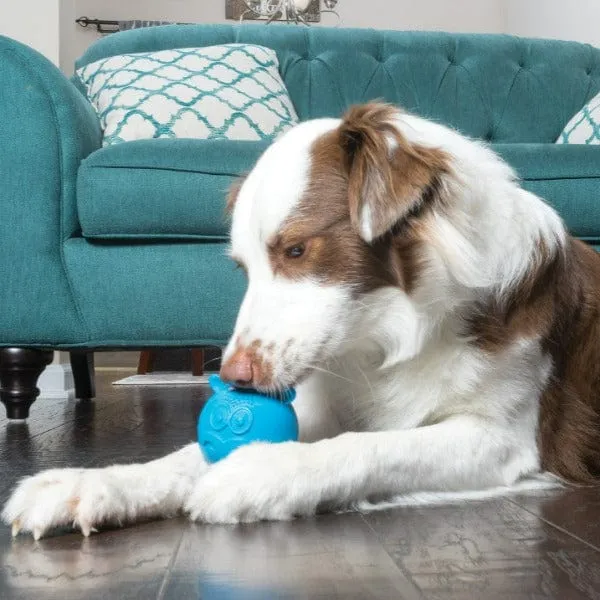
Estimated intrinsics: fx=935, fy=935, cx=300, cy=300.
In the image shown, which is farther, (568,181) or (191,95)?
(191,95)

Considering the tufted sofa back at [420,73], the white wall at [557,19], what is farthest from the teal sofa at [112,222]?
the white wall at [557,19]

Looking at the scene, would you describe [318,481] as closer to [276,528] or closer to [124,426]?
[276,528]

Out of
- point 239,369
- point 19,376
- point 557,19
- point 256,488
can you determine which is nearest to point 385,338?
point 239,369

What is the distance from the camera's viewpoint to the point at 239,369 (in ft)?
4.74

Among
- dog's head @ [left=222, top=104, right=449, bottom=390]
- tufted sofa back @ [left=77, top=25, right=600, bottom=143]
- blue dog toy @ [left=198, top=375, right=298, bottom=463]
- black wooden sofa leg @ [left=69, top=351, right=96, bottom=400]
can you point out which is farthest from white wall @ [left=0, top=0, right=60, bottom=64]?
blue dog toy @ [left=198, top=375, right=298, bottom=463]

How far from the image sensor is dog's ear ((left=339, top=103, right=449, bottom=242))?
4.98ft

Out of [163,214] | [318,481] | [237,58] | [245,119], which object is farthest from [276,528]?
[237,58]

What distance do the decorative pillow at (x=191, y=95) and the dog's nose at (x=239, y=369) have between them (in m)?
1.98

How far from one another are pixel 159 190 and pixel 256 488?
1512mm

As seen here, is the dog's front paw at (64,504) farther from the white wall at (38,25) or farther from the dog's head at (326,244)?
the white wall at (38,25)

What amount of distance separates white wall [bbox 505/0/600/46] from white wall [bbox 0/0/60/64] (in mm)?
3212

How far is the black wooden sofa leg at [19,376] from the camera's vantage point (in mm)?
2861

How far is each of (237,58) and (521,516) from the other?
2662 mm

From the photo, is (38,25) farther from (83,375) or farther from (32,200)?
(32,200)
